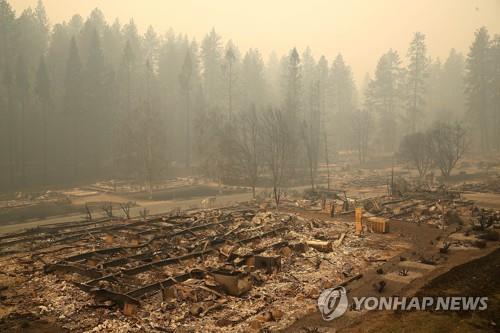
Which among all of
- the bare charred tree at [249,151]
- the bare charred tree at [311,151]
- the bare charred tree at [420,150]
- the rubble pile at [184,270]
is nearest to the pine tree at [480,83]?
the bare charred tree at [420,150]

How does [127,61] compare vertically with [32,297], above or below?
above

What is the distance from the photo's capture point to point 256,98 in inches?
2810

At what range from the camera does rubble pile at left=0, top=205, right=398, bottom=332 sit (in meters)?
10.0

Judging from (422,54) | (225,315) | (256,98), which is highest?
(422,54)

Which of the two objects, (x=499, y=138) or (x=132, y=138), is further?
(x=499, y=138)

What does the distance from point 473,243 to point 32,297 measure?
17.4 m

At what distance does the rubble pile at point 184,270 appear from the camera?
10.0m

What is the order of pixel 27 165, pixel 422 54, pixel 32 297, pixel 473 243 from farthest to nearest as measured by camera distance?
pixel 422 54 → pixel 27 165 → pixel 473 243 → pixel 32 297

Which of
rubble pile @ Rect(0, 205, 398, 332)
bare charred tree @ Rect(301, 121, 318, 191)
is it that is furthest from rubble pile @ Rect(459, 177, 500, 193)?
rubble pile @ Rect(0, 205, 398, 332)

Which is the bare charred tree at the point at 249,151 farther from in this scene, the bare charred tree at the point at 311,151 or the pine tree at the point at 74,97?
the pine tree at the point at 74,97

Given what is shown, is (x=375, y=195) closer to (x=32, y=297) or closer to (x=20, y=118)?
(x=32, y=297)

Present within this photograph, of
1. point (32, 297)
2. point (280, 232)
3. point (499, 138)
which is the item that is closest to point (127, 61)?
point (280, 232)

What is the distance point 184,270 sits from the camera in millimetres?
13523

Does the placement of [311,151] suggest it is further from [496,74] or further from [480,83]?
[496,74]
